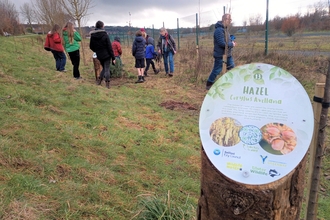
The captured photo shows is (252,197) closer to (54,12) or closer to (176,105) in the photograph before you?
(176,105)

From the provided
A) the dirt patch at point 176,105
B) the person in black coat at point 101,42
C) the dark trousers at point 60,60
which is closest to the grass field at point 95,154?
the dirt patch at point 176,105

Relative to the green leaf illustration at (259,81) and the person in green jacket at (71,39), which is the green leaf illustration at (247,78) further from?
the person in green jacket at (71,39)

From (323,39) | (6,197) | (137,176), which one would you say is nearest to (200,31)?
(323,39)

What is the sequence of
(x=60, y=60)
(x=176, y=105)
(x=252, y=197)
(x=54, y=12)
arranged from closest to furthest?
(x=252, y=197), (x=176, y=105), (x=60, y=60), (x=54, y=12)

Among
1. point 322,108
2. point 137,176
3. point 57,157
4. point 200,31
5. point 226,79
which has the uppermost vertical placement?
point 200,31

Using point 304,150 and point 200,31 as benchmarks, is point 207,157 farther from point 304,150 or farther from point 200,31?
point 200,31

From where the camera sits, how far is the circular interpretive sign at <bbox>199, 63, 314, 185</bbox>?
1.27 metres

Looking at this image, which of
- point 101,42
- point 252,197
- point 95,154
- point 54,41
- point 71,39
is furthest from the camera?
point 54,41

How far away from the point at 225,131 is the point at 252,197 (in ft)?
1.12

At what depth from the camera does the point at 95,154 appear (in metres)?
3.29

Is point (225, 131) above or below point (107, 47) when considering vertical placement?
below

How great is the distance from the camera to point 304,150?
4.14ft

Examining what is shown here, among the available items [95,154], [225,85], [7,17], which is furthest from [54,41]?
[7,17]

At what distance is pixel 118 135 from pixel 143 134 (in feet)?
1.29
